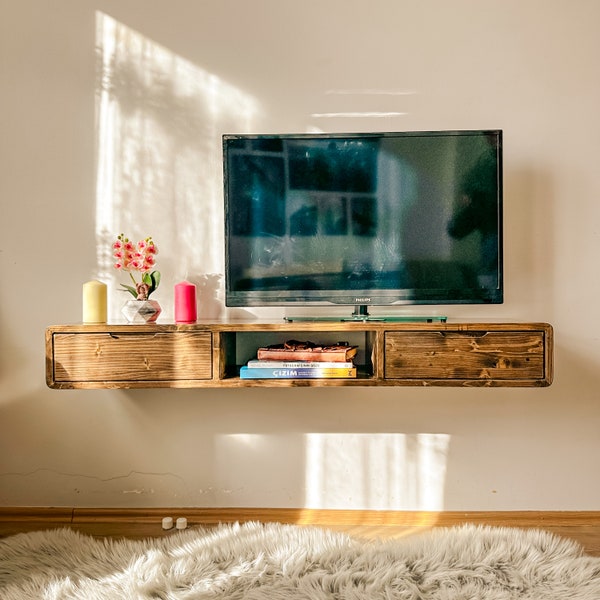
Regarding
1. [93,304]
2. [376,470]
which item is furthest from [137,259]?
[376,470]

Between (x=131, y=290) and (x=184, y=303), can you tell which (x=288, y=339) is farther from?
(x=131, y=290)

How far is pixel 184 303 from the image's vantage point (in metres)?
1.98

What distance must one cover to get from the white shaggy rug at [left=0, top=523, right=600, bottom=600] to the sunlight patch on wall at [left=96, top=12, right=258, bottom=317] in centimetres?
82

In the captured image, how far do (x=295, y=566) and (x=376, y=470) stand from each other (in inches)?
21.4

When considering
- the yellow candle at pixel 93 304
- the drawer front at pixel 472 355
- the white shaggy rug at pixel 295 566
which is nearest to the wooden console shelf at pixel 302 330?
the drawer front at pixel 472 355

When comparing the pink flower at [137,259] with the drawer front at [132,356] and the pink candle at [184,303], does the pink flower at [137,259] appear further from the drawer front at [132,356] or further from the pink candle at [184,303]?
the drawer front at [132,356]

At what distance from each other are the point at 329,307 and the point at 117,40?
120 centimetres

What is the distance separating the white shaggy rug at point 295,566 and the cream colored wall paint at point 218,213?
24 cm

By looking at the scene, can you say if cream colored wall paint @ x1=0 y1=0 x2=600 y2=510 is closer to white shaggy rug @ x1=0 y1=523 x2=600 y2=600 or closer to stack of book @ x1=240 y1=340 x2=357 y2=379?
white shaggy rug @ x1=0 y1=523 x2=600 y2=600

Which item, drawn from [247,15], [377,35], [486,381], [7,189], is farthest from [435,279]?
[7,189]

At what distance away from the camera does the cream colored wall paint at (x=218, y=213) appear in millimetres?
2119

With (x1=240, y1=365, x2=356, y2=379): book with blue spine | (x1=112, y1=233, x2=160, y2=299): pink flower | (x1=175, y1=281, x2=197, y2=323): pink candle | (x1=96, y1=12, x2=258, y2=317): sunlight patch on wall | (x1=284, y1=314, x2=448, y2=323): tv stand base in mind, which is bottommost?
(x1=240, y1=365, x2=356, y2=379): book with blue spine

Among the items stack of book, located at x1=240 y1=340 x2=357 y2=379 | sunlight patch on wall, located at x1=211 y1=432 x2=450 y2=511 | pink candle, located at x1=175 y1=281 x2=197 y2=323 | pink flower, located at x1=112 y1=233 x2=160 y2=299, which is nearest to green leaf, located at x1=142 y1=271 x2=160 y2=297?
pink flower, located at x1=112 y1=233 x2=160 y2=299

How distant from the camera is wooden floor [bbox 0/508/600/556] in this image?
2.11 meters
